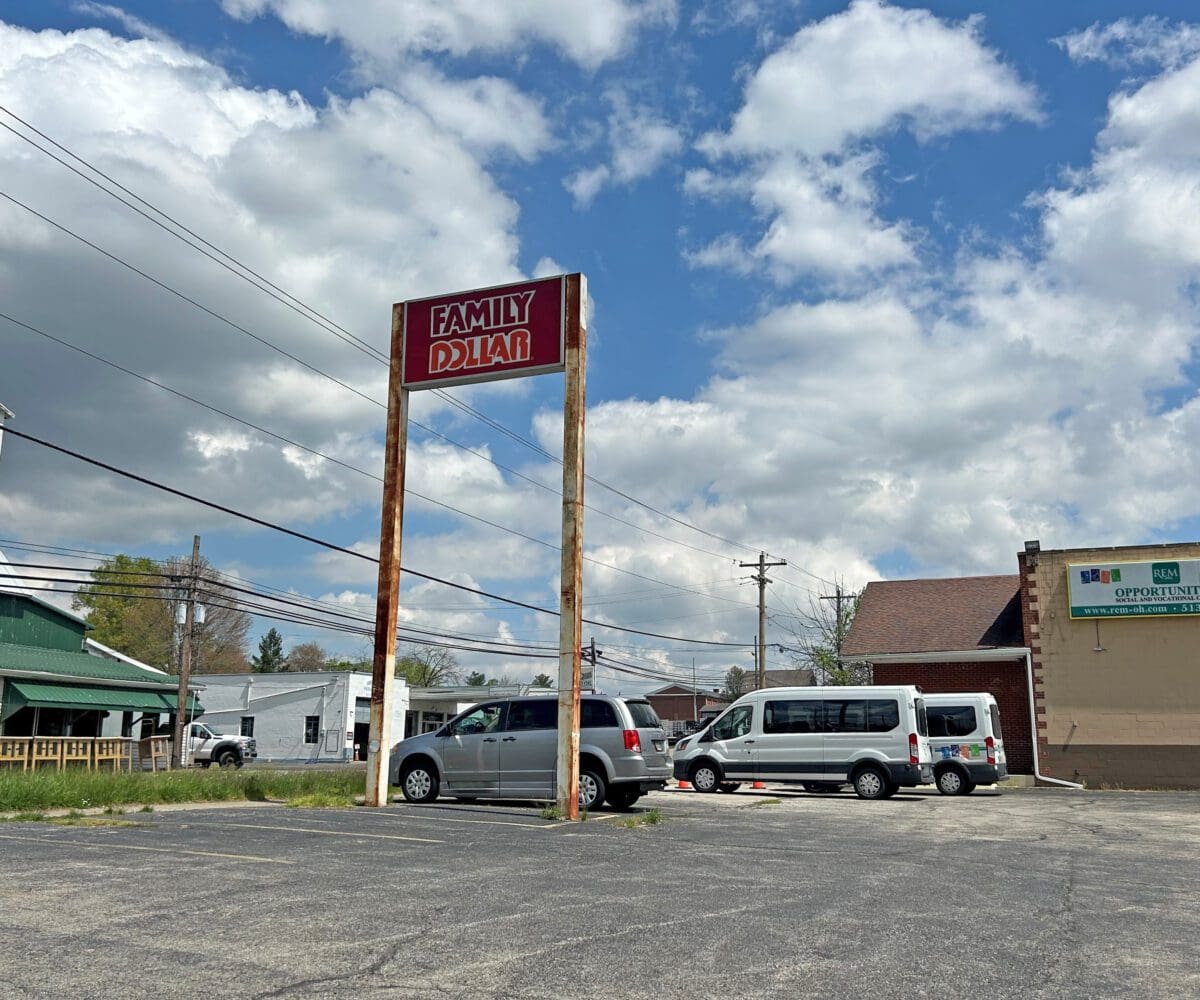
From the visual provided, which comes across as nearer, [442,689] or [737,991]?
[737,991]

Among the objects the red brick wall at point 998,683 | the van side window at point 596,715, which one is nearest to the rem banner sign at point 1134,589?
the red brick wall at point 998,683

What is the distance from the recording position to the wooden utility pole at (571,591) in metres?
15.4

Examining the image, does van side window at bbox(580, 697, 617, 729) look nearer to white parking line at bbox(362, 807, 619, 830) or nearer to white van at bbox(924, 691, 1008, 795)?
white parking line at bbox(362, 807, 619, 830)

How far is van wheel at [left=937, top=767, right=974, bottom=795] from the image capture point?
24.6 metres

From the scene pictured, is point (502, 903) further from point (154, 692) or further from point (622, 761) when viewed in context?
point (154, 692)

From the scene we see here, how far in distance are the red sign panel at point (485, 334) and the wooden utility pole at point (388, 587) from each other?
0.46 m

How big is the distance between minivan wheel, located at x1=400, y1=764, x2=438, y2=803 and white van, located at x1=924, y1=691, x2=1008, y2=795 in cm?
1212

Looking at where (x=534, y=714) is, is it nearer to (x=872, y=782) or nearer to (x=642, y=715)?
(x=642, y=715)

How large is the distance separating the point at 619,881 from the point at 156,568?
7059cm

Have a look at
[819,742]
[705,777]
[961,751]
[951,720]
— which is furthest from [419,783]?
[961,751]

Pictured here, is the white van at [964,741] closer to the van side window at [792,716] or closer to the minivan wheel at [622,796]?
the van side window at [792,716]

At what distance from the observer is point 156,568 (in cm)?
7281

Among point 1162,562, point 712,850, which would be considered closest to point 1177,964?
point 712,850

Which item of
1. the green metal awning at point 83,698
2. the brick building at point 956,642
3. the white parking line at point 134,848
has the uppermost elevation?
the brick building at point 956,642
